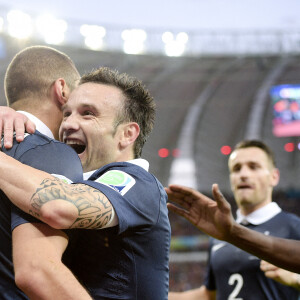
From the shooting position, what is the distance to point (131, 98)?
2207 mm

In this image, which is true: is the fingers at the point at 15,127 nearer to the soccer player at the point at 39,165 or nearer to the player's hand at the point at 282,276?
the soccer player at the point at 39,165

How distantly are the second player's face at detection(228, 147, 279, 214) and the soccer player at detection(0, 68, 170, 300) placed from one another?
6.28ft

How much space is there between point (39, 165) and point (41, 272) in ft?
1.38

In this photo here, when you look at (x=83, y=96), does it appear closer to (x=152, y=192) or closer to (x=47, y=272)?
(x=152, y=192)

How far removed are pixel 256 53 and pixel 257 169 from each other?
1922cm

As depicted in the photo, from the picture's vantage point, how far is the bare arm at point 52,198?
157 cm

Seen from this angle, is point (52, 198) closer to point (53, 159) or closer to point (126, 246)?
point (53, 159)

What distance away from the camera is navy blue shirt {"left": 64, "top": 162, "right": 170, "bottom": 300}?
1735 millimetres

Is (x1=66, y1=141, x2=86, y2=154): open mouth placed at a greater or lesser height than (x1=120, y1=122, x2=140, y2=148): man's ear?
lesser

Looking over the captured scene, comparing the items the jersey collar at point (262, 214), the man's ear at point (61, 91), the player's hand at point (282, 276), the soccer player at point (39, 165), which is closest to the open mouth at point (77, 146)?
the soccer player at point (39, 165)

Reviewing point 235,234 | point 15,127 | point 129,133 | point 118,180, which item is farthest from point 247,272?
point 15,127

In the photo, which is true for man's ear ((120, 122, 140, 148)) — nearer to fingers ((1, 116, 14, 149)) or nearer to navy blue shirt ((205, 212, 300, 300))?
fingers ((1, 116, 14, 149))

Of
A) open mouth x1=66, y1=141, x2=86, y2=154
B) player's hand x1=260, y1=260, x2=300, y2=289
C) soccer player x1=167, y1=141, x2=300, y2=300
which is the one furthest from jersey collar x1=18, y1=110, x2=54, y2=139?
soccer player x1=167, y1=141, x2=300, y2=300

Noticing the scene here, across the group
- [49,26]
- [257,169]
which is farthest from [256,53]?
[257,169]
